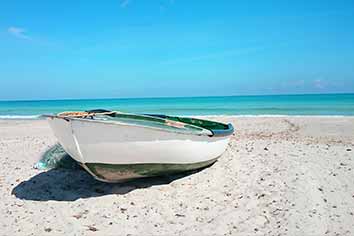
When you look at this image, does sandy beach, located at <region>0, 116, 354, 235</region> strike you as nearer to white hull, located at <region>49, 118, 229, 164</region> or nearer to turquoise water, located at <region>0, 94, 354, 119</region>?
white hull, located at <region>49, 118, 229, 164</region>

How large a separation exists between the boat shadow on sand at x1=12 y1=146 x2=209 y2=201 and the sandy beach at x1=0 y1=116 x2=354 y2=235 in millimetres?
15

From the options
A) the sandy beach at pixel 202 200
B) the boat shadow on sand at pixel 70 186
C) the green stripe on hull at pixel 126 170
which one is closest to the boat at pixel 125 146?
the green stripe on hull at pixel 126 170

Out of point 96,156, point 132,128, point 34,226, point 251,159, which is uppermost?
point 132,128

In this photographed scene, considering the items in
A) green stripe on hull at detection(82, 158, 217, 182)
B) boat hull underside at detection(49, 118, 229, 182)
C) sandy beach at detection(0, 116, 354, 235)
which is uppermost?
boat hull underside at detection(49, 118, 229, 182)

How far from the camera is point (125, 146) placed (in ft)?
14.8

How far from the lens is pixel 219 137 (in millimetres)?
5738

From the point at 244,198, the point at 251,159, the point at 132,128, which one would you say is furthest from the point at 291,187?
the point at 132,128

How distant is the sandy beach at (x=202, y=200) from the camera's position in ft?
13.0

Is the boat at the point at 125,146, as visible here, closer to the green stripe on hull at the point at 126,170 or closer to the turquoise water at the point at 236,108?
the green stripe on hull at the point at 126,170

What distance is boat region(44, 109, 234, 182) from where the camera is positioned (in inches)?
173

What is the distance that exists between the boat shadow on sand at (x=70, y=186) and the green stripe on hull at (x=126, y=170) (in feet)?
0.63

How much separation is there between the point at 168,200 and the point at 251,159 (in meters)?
2.18

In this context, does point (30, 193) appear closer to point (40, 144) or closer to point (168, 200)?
point (168, 200)

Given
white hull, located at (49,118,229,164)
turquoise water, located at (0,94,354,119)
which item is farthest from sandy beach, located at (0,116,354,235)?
turquoise water, located at (0,94,354,119)
